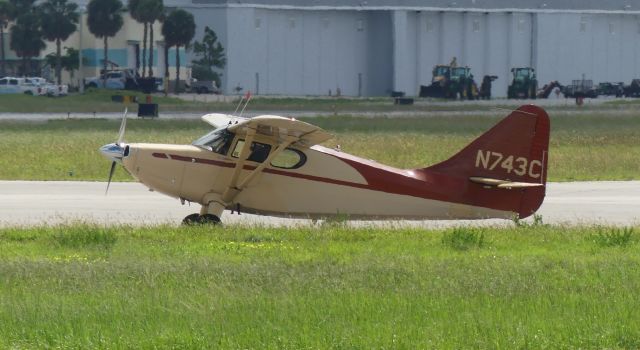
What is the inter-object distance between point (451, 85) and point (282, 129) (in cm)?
7143

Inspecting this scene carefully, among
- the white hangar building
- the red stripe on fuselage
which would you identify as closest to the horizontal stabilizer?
the red stripe on fuselage

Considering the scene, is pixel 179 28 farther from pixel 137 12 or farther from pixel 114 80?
pixel 114 80

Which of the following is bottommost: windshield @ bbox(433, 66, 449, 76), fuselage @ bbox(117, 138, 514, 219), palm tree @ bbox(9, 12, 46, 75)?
fuselage @ bbox(117, 138, 514, 219)

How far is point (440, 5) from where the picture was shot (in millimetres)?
94562

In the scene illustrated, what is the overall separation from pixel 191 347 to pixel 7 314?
79.8 inches

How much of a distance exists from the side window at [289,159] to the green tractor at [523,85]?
7449 cm

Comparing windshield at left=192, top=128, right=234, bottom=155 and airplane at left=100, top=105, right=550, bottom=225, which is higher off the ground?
windshield at left=192, top=128, right=234, bottom=155

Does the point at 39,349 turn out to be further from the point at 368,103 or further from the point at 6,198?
the point at 368,103

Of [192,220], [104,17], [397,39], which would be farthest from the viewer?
[397,39]

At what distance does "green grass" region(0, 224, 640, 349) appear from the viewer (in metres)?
10.6

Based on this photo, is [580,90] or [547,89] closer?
[580,90]

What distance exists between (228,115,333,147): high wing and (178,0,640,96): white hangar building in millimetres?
72554

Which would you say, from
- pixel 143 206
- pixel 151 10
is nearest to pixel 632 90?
pixel 151 10

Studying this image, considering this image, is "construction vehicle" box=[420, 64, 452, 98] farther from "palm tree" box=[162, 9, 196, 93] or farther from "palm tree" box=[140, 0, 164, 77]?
"palm tree" box=[140, 0, 164, 77]
